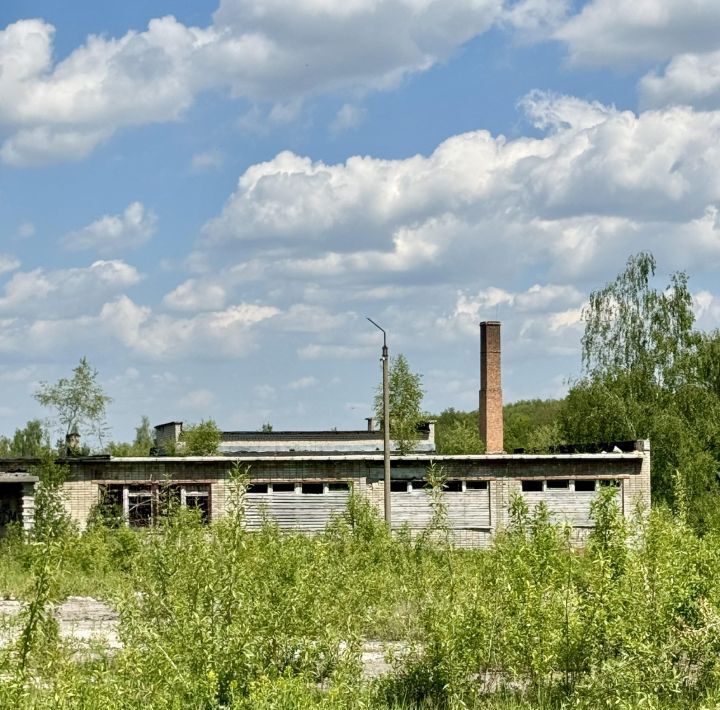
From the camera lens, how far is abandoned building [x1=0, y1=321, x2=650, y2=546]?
1171 inches

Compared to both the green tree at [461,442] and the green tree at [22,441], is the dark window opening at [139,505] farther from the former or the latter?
the green tree at [22,441]

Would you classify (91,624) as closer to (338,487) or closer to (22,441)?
(338,487)

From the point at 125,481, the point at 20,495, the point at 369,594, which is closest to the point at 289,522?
the point at 125,481

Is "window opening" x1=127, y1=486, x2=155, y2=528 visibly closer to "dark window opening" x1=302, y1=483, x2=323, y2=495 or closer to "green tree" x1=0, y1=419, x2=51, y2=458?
"dark window opening" x1=302, y1=483, x2=323, y2=495

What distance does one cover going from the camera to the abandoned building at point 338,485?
2973cm

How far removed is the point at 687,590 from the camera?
10.5 m

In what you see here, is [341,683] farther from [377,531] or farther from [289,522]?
[289,522]

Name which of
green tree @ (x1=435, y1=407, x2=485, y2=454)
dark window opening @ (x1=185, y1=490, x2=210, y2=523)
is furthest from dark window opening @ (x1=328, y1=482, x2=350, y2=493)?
green tree @ (x1=435, y1=407, x2=485, y2=454)

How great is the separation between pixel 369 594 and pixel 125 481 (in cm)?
1745

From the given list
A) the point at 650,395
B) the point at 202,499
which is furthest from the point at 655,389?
the point at 202,499

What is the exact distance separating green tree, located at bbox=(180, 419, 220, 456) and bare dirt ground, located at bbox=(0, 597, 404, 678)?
27221mm

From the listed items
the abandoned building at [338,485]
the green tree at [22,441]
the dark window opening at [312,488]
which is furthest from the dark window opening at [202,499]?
the green tree at [22,441]

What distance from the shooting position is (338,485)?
30938 millimetres

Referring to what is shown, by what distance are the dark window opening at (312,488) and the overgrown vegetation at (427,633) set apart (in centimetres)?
1889
